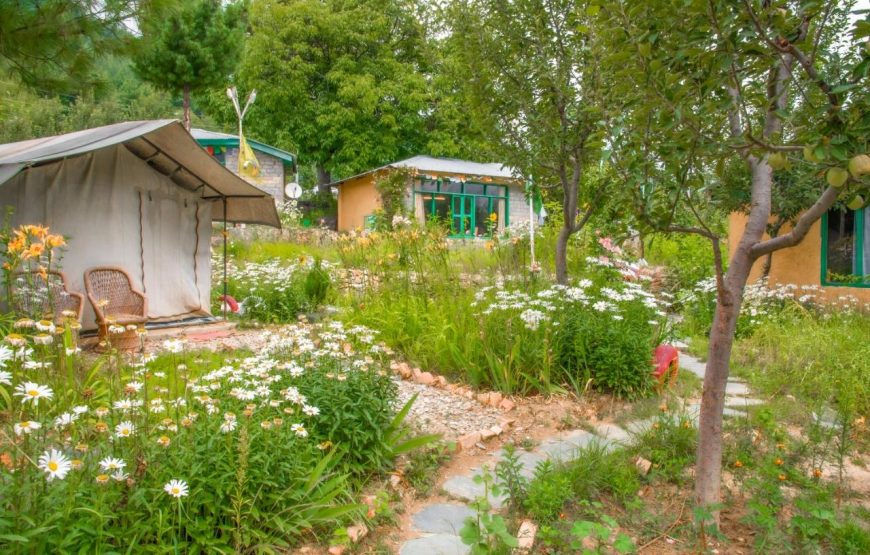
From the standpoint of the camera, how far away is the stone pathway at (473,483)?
8.35 feet

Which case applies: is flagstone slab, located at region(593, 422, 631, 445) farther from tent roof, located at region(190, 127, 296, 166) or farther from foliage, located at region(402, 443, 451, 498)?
tent roof, located at region(190, 127, 296, 166)

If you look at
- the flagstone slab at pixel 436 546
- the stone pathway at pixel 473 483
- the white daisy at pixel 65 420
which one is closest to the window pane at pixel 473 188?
the stone pathway at pixel 473 483

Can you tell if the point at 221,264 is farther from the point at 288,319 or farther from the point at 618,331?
the point at 618,331

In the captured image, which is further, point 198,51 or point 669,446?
point 198,51

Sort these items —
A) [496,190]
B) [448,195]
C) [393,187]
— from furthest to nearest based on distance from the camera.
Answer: [496,190] < [448,195] < [393,187]

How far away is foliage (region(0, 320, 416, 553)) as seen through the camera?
1920mm

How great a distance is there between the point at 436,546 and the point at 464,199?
19.2m

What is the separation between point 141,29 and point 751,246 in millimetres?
5926

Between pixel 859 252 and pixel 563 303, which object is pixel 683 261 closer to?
pixel 859 252

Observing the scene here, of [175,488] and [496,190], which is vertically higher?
[496,190]

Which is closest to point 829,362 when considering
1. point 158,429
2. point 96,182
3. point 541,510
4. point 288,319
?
point 541,510

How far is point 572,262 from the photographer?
7719 millimetres

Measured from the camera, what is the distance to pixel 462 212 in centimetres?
2128

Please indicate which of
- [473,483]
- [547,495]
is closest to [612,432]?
[473,483]
